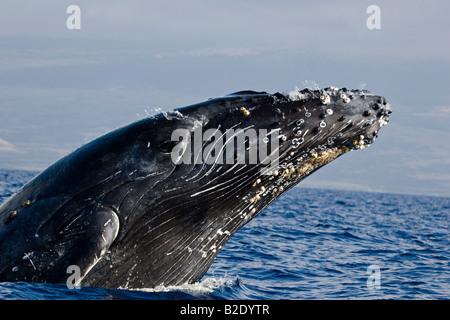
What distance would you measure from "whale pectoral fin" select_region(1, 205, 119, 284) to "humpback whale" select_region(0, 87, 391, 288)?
0.01 metres

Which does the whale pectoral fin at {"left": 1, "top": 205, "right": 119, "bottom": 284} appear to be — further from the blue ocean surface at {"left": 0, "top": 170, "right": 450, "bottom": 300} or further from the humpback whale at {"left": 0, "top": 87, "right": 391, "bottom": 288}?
the blue ocean surface at {"left": 0, "top": 170, "right": 450, "bottom": 300}

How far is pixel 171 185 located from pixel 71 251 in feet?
4.52

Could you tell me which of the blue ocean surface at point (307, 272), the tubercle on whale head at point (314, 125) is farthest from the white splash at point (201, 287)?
the tubercle on whale head at point (314, 125)

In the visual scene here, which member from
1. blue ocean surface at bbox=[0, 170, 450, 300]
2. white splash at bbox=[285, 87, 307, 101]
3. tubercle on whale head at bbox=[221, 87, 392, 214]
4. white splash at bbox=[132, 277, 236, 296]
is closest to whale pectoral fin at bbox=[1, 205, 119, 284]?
blue ocean surface at bbox=[0, 170, 450, 300]

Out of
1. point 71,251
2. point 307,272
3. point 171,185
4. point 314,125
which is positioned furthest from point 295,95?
point 307,272

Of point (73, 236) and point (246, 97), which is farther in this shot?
point (246, 97)

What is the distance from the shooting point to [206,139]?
7.14m

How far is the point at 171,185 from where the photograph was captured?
7000 millimetres

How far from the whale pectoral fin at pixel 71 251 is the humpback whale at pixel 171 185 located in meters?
0.01

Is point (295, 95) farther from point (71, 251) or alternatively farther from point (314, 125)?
point (71, 251)
